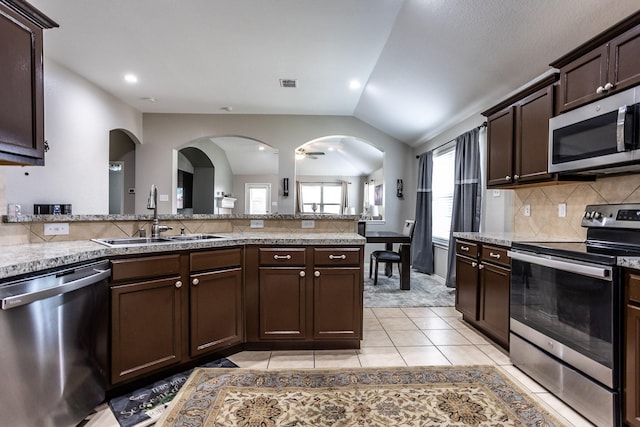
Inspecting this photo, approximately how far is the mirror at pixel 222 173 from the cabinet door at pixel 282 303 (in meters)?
5.31

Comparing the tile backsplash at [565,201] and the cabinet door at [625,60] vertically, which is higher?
the cabinet door at [625,60]

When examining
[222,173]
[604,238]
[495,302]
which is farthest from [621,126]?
[222,173]

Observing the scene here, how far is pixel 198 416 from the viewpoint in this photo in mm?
1645

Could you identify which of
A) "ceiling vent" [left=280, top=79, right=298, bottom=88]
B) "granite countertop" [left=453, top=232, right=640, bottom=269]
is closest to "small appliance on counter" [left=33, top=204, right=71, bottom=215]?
"ceiling vent" [left=280, top=79, right=298, bottom=88]

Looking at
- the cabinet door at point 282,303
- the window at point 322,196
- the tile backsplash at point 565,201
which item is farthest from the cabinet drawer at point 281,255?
the window at point 322,196

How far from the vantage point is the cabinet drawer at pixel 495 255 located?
93.4 inches

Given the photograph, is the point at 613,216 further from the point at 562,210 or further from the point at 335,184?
the point at 335,184

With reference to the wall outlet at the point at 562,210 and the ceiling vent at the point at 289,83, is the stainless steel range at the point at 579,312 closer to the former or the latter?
the wall outlet at the point at 562,210

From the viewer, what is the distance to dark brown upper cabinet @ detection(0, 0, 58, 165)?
144 cm

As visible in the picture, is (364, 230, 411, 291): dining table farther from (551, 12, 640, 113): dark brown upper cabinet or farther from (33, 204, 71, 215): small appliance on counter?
(33, 204, 71, 215): small appliance on counter

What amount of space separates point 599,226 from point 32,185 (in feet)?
17.4

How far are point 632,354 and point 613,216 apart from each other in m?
0.99

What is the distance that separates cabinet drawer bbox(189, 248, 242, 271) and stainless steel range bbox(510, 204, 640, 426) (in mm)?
2024

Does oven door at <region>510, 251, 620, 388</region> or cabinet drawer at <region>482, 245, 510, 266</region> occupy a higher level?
cabinet drawer at <region>482, 245, 510, 266</region>
